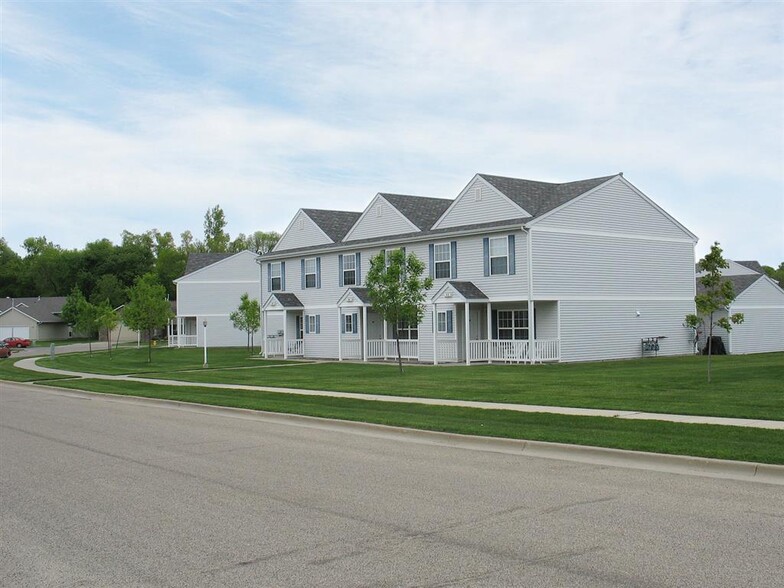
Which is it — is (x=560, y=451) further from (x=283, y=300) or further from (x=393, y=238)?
(x=283, y=300)

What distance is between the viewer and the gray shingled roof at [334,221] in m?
45.4

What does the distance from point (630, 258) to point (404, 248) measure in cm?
1031

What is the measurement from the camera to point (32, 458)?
13.1m

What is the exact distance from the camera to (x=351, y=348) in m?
43.0

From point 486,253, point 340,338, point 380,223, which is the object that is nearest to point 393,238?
point 380,223

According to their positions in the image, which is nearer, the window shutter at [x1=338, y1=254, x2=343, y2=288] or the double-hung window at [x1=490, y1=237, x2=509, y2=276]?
the double-hung window at [x1=490, y1=237, x2=509, y2=276]

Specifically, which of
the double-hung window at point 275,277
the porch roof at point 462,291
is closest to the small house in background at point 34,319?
the double-hung window at point 275,277

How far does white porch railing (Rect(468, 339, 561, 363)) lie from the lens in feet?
112

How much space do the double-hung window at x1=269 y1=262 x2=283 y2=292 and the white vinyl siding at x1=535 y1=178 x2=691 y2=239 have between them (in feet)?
62.5

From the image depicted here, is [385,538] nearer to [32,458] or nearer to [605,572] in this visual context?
[605,572]

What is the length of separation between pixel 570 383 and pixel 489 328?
13591mm

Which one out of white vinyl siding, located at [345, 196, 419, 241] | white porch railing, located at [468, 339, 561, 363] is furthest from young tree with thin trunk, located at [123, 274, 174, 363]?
white porch railing, located at [468, 339, 561, 363]

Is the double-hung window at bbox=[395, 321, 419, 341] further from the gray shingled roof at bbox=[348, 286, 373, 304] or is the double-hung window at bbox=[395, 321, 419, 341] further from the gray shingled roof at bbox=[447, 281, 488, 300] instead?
the gray shingled roof at bbox=[447, 281, 488, 300]

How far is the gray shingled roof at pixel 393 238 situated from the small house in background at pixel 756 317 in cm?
1394
